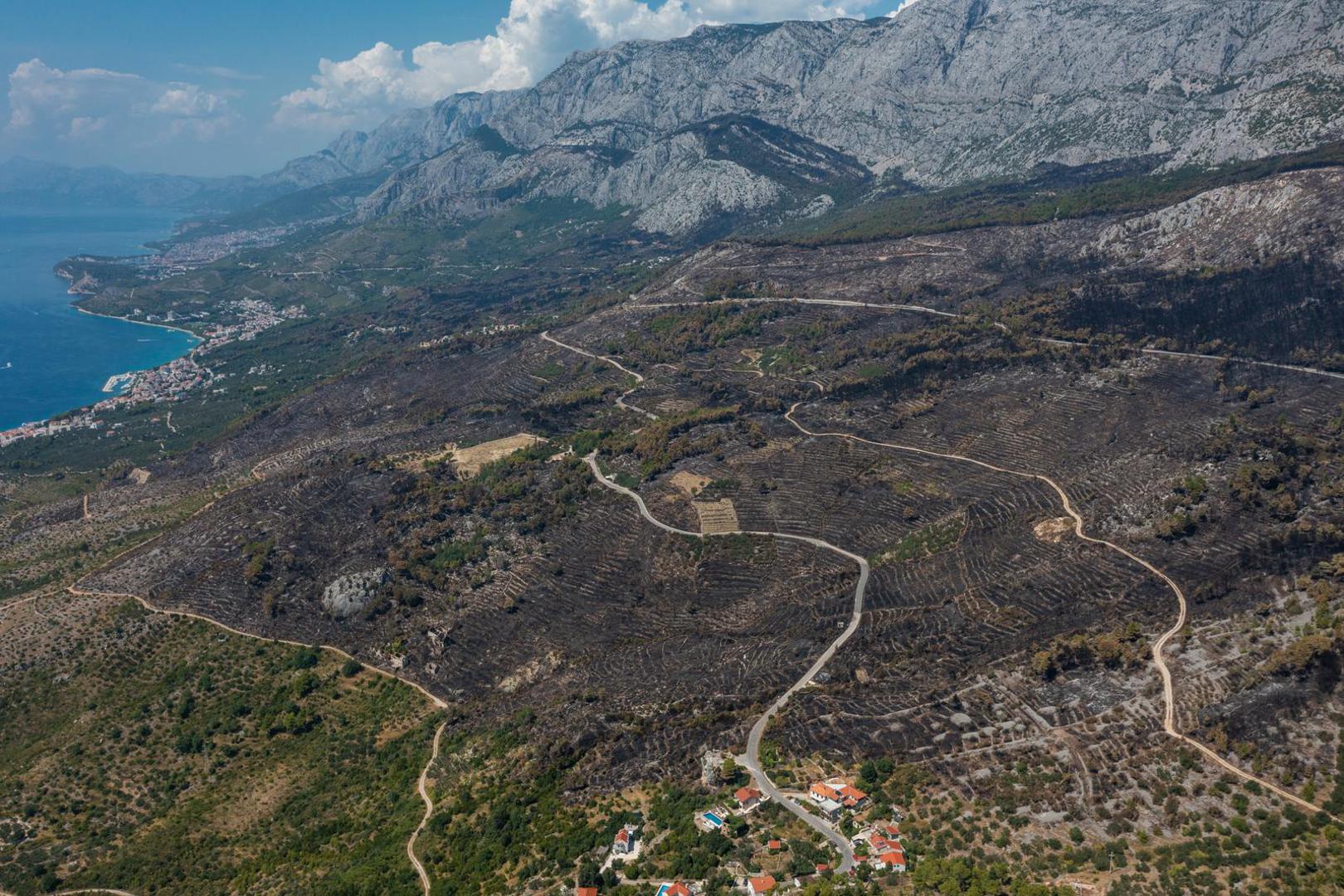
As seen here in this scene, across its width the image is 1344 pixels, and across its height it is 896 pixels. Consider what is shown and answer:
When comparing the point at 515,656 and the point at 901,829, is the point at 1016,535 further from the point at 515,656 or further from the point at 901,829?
the point at 515,656

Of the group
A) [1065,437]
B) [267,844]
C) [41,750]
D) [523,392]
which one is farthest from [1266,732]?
[523,392]

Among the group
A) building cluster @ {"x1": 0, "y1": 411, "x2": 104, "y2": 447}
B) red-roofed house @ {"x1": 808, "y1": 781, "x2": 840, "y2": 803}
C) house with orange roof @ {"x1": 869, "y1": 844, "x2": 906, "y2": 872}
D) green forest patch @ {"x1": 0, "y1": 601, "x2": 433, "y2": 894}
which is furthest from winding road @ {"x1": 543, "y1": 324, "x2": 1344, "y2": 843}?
building cluster @ {"x1": 0, "y1": 411, "x2": 104, "y2": 447}

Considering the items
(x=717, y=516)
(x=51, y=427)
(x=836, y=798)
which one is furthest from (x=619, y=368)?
(x=51, y=427)

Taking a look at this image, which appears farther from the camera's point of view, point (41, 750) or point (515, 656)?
point (515, 656)

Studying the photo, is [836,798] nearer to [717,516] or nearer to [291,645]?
[717,516]

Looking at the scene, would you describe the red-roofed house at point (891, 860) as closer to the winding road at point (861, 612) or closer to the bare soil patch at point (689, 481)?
the winding road at point (861, 612)

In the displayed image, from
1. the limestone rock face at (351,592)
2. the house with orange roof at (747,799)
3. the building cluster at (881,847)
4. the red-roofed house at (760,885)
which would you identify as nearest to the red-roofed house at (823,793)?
the building cluster at (881,847)
